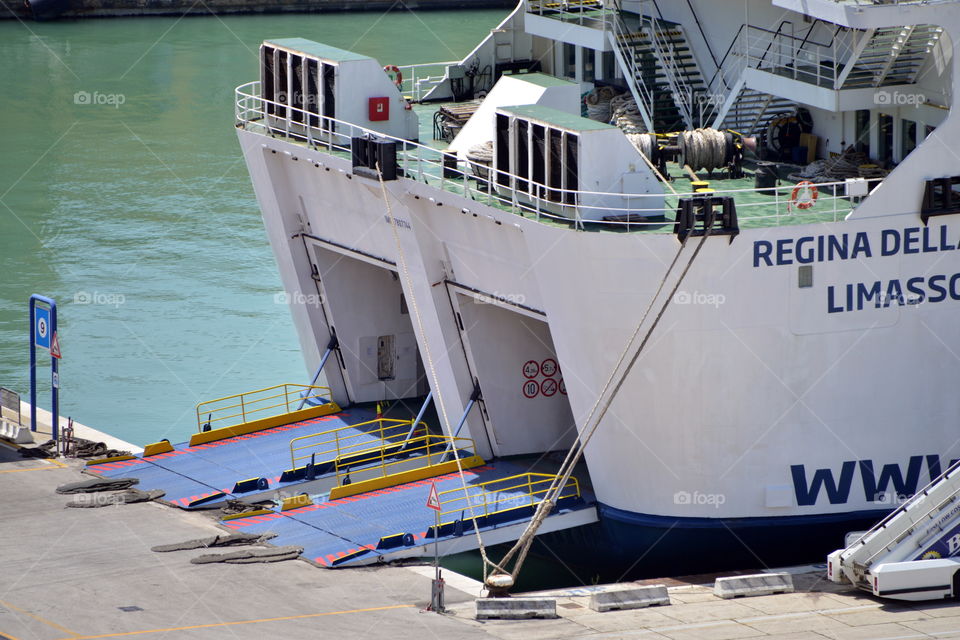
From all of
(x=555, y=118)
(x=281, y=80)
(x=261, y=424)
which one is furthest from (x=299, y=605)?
(x=281, y=80)

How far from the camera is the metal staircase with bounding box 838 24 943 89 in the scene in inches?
860

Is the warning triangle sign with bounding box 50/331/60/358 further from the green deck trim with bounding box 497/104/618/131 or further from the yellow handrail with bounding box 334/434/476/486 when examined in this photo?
the green deck trim with bounding box 497/104/618/131

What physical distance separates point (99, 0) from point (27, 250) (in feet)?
126

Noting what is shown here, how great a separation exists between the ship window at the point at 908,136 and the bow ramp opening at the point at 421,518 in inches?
281

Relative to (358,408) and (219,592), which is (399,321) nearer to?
(358,408)

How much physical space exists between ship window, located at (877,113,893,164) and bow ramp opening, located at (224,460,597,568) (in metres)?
6.88

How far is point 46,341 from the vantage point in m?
26.1

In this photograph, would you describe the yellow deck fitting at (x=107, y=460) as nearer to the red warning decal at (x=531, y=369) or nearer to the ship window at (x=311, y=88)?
the ship window at (x=311, y=88)

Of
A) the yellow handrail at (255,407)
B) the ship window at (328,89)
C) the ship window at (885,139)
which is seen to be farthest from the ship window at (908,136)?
the yellow handrail at (255,407)

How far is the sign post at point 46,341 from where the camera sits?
25641mm

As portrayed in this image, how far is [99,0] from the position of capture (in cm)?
7988

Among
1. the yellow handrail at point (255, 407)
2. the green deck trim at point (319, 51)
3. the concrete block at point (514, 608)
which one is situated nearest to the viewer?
the concrete block at point (514, 608)

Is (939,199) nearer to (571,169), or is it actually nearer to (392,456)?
(571,169)

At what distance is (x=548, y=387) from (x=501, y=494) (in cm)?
273
